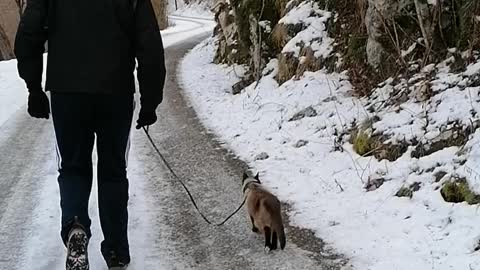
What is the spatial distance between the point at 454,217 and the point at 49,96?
2893 mm

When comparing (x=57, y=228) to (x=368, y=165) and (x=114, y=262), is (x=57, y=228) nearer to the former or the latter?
(x=114, y=262)

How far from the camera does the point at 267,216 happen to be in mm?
4461

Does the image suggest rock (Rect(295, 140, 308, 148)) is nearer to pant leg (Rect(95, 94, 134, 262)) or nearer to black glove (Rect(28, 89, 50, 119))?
pant leg (Rect(95, 94, 134, 262))

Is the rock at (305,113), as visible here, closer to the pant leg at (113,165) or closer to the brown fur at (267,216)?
the brown fur at (267,216)

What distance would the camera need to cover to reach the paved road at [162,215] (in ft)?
14.2

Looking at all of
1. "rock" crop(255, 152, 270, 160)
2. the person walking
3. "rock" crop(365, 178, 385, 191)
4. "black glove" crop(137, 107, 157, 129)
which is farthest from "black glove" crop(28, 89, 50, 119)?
"rock" crop(255, 152, 270, 160)

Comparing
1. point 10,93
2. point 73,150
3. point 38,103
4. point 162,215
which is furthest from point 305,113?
point 10,93

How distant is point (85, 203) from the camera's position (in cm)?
381

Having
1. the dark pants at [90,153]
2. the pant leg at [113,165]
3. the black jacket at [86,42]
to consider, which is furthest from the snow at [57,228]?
the black jacket at [86,42]

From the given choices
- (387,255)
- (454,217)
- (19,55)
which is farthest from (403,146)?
(19,55)

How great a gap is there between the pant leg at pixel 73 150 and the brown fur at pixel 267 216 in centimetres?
129

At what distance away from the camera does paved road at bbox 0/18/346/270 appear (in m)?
4.34

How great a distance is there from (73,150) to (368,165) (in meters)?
3.12

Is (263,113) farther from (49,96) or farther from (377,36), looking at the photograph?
(49,96)
